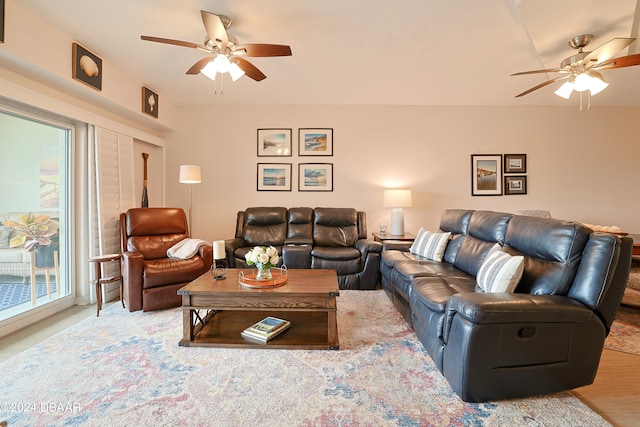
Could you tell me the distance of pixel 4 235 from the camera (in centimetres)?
240

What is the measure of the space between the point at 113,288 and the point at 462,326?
140 inches

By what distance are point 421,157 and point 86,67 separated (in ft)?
13.9

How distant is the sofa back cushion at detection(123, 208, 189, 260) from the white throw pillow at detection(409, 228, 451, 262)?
2864 millimetres

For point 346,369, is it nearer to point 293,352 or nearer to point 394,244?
point 293,352

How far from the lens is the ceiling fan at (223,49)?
2.00 metres

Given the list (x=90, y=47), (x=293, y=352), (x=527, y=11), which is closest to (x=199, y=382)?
(x=293, y=352)

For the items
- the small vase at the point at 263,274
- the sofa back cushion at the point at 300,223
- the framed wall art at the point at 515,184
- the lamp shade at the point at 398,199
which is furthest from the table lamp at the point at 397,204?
the small vase at the point at 263,274

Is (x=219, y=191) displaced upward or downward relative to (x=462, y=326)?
upward

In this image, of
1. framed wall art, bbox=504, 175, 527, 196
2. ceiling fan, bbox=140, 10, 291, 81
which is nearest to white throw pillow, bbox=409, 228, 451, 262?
framed wall art, bbox=504, 175, 527, 196

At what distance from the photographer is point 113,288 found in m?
3.18

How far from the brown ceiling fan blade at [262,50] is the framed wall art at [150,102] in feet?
6.94

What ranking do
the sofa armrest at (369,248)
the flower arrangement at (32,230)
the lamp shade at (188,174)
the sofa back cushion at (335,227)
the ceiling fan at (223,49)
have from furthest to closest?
the sofa back cushion at (335,227)
the lamp shade at (188,174)
the sofa armrest at (369,248)
the flower arrangement at (32,230)
the ceiling fan at (223,49)

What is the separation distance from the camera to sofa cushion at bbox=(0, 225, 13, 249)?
2.39m

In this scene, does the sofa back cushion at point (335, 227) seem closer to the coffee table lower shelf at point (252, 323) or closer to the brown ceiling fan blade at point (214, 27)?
the coffee table lower shelf at point (252, 323)
